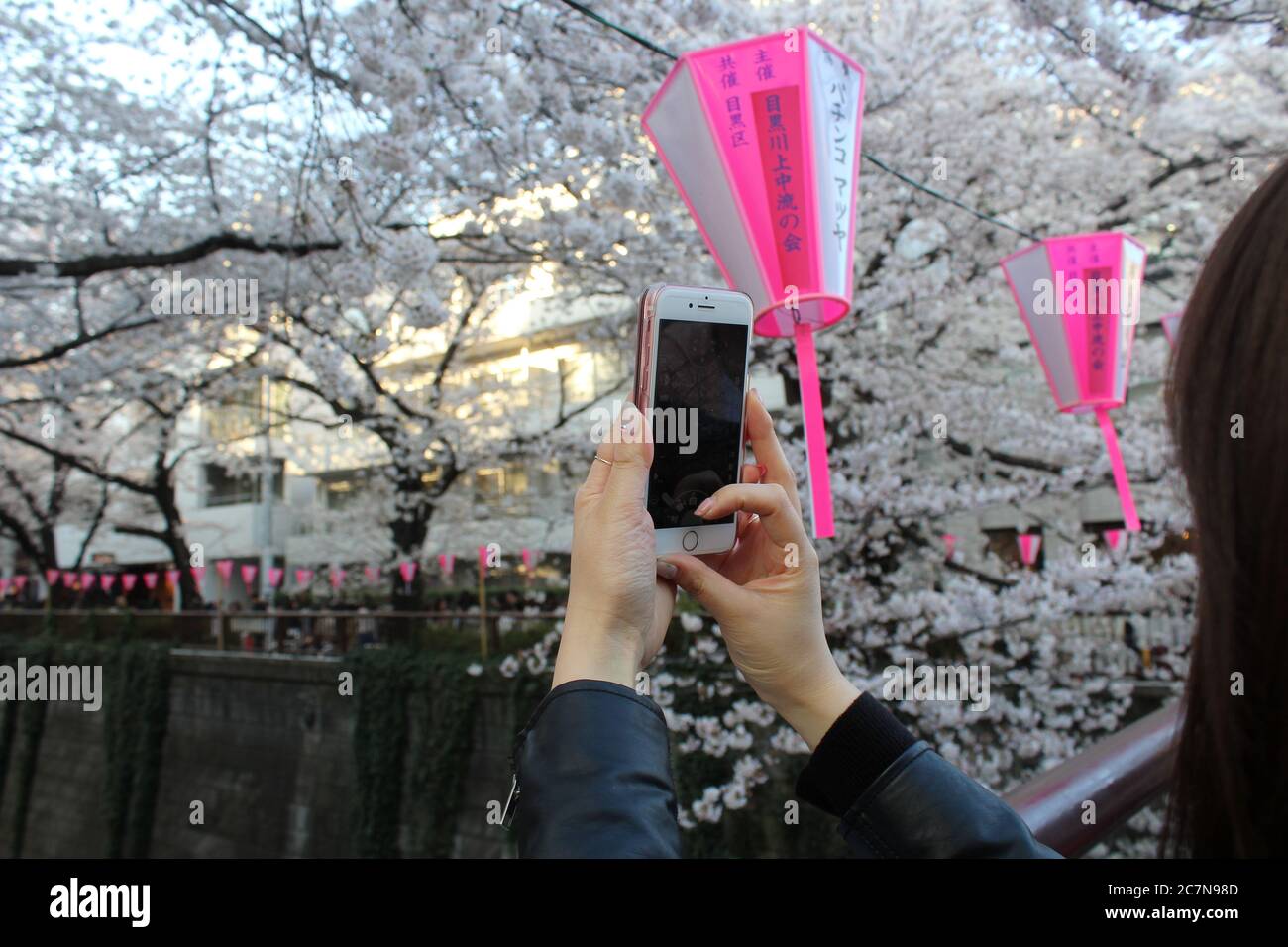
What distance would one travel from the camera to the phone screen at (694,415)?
4.65 ft

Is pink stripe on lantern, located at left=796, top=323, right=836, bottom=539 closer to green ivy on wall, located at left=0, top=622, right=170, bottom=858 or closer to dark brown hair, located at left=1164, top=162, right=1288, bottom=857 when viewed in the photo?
dark brown hair, located at left=1164, top=162, right=1288, bottom=857

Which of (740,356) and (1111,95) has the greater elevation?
(1111,95)

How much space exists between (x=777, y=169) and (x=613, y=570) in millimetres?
2067

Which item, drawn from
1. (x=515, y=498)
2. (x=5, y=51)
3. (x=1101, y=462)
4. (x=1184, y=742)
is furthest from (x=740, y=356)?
(x=515, y=498)

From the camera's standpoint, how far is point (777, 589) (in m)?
1.29

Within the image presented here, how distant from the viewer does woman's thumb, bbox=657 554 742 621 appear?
1.29m

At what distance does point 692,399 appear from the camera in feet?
4.79

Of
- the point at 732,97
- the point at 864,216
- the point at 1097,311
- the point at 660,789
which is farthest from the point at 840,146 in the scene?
the point at 864,216

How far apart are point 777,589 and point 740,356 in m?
0.46

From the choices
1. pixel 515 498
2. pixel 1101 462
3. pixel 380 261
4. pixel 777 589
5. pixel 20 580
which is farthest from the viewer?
pixel 20 580

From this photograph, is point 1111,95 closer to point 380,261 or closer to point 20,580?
point 380,261

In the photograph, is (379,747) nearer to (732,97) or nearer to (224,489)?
(732,97)

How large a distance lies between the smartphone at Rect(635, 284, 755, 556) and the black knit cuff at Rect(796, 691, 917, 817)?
1.28 feet
